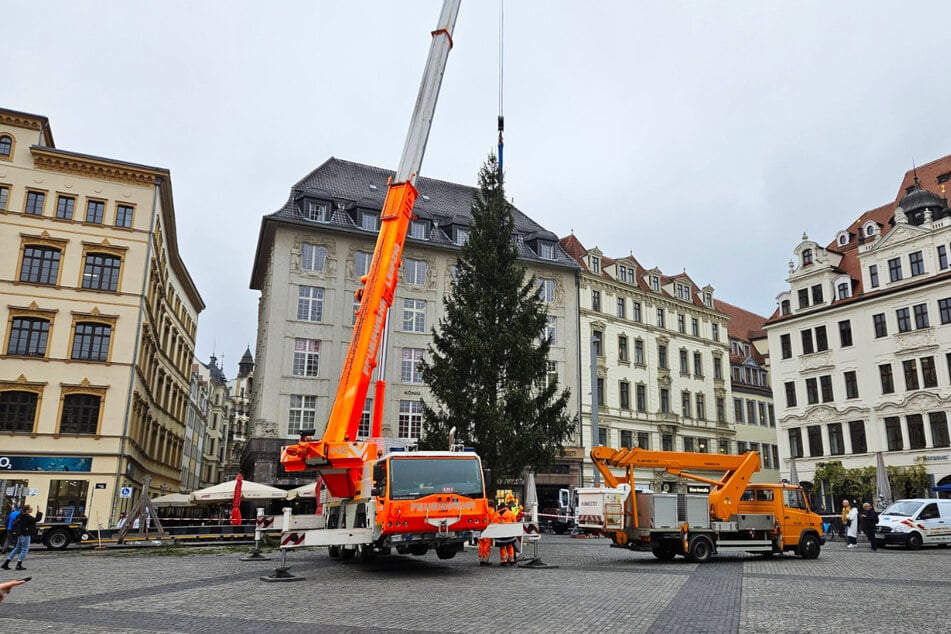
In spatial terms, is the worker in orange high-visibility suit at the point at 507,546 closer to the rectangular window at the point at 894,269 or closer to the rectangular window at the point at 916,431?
the rectangular window at the point at 916,431

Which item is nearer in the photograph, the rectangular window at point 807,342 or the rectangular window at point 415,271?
the rectangular window at point 415,271

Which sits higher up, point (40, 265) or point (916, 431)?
point (40, 265)

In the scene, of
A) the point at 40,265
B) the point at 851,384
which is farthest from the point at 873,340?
the point at 40,265

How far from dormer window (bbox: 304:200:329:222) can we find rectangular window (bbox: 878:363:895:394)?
33.4 meters

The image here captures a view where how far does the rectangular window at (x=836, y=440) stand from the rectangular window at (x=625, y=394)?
1276 centimetres

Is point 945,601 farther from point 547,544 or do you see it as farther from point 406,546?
point 547,544

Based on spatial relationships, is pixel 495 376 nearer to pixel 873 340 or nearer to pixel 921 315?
pixel 873 340

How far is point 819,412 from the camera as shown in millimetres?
45188

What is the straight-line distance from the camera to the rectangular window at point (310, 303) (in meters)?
42.1

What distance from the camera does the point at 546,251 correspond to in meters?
51.0

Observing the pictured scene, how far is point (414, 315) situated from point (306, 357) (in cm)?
717

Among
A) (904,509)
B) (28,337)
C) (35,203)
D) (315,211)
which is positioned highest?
(315,211)

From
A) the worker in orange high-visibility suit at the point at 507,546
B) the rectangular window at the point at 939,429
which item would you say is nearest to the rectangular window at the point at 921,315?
the rectangular window at the point at 939,429

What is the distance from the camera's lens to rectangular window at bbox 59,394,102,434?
34.4m
